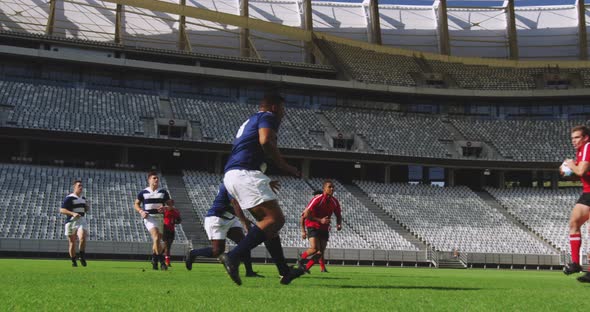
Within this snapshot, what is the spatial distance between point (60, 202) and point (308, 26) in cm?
2802

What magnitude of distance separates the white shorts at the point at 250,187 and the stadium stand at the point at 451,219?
103 feet

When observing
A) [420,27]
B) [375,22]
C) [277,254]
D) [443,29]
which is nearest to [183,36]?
[375,22]

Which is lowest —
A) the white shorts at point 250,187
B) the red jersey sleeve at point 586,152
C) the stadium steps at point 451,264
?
the stadium steps at point 451,264

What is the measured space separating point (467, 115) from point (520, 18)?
10.8 m

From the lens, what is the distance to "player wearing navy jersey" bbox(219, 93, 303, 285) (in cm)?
759

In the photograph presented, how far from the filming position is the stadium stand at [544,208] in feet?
136

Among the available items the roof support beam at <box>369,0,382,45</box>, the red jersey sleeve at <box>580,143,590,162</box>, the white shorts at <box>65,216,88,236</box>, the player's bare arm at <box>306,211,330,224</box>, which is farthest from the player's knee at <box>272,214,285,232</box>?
the roof support beam at <box>369,0,382,45</box>

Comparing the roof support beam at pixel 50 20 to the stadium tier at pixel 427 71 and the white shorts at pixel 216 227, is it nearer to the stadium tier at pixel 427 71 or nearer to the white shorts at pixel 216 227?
the stadium tier at pixel 427 71

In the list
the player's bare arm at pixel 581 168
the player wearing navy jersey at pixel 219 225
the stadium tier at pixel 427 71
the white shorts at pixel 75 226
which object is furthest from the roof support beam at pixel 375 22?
the player's bare arm at pixel 581 168

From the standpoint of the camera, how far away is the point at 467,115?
55906 mm

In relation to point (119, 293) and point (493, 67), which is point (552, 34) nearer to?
point (493, 67)

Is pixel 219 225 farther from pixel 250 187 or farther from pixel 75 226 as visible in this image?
pixel 75 226

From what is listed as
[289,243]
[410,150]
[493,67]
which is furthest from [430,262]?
[493,67]

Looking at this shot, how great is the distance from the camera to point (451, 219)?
1644 inches
